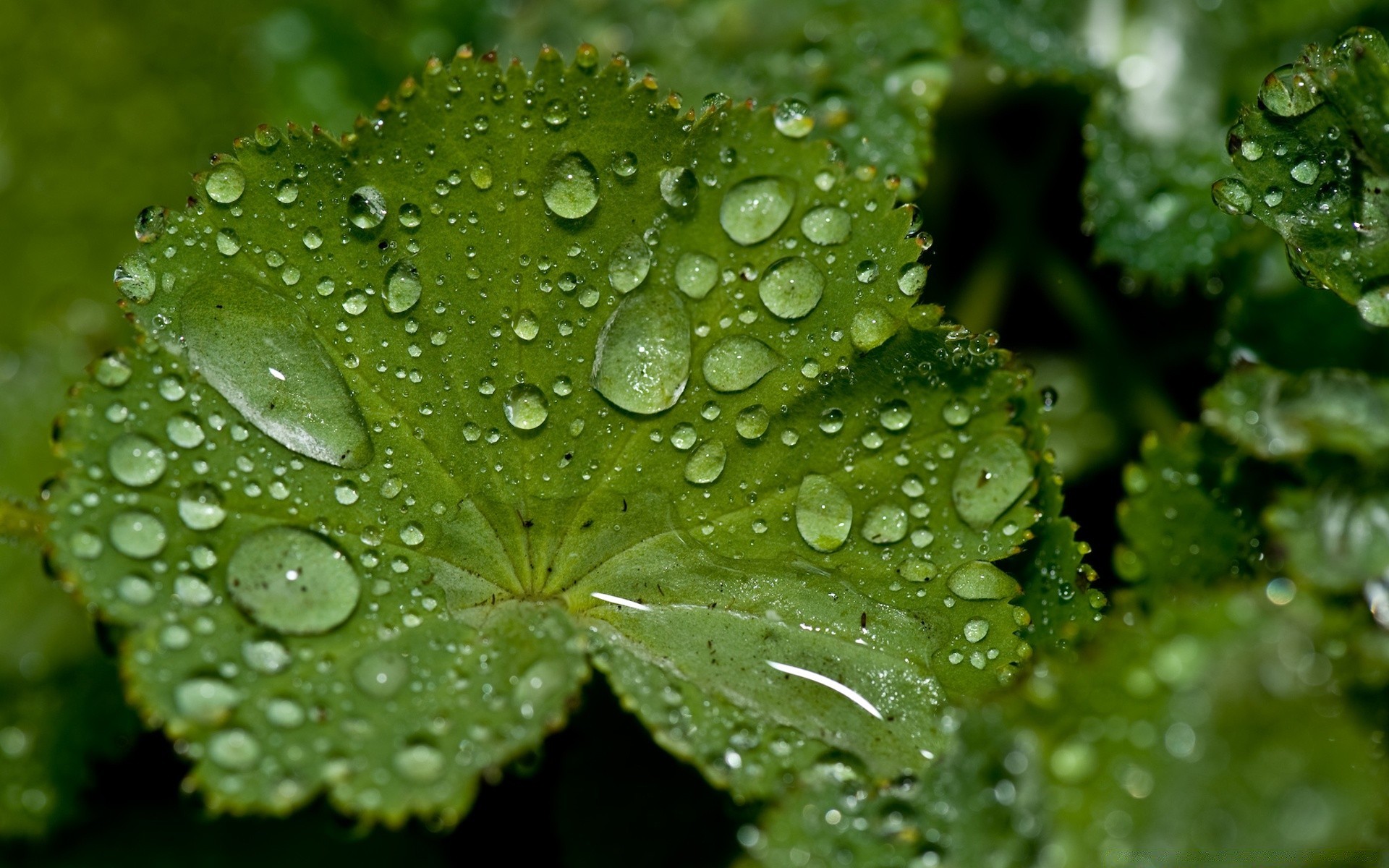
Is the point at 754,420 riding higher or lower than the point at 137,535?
lower

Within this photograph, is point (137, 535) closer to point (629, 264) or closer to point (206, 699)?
point (206, 699)

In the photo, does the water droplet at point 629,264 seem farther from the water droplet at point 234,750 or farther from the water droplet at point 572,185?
the water droplet at point 234,750

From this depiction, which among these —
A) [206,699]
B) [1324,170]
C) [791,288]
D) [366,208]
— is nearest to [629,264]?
[791,288]

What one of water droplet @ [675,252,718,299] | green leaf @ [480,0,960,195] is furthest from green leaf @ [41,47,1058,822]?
green leaf @ [480,0,960,195]

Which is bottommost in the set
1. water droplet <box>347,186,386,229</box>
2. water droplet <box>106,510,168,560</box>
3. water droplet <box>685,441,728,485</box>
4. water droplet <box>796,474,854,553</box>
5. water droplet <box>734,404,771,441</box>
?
water droplet <box>796,474,854,553</box>

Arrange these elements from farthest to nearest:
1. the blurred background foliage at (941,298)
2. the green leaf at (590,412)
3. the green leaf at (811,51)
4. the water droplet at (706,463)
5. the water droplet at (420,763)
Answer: the green leaf at (811,51)
the water droplet at (706,463)
the green leaf at (590,412)
the water droplet at (420,763)
the blurred background foliage at (941,298)

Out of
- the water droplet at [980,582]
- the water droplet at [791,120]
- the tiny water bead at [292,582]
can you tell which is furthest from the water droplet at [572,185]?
the water droplet at [980,582]

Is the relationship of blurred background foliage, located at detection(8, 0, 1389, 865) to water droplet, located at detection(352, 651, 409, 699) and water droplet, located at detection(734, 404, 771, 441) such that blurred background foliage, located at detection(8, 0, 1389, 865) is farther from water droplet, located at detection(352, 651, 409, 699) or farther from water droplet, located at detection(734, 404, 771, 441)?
water droplet, located at detection(734, 404, 771, 441)
